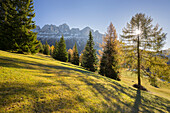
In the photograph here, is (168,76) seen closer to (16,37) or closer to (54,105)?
(54,105)

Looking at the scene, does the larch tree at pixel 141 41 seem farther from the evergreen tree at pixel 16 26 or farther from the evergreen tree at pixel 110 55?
the evergreen tree at pixel 16 26

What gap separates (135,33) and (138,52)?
311 cm

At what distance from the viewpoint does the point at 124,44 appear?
1240 centimetres

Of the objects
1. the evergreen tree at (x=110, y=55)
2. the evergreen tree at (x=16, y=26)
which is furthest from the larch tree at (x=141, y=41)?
the evergreen tree at (x=16, y=26)

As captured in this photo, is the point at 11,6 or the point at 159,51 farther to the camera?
the point at 11,6

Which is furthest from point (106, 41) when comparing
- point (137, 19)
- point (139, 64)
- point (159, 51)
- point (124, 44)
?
point (159, 51)

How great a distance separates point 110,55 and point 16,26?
59.2 feet

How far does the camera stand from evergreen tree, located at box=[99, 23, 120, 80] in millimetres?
15672

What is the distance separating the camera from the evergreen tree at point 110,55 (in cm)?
1567

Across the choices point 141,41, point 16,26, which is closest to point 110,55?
point 141,41

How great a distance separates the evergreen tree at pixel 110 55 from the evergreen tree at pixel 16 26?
14971 millimetres

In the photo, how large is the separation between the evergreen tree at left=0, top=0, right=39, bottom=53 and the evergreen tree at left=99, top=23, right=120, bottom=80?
15.0 metres

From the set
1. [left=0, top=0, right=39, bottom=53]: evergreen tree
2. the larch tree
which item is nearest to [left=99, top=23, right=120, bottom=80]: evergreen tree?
the larch tree

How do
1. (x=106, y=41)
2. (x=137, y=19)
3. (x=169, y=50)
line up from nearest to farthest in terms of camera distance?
1. (x=169, y=50)
2. (x=137, y=19)
3. (x=106, y=41)
